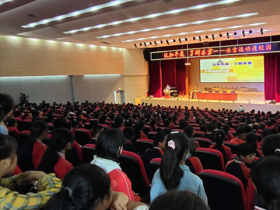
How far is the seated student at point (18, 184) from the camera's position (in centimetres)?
110

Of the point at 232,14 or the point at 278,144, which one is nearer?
the point at 278,144

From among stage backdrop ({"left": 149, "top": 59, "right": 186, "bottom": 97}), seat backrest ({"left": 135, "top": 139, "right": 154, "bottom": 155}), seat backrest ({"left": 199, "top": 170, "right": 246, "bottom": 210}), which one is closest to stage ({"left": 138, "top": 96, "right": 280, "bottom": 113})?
stage backdrop ({"left": 149, "top": 59, "right": 186, "bottom": 97})

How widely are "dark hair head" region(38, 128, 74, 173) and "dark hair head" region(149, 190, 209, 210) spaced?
165cm

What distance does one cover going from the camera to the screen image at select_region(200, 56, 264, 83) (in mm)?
16188

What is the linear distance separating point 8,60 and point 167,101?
1033 centimetres

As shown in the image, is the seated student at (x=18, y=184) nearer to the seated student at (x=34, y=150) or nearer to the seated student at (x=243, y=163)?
the seated student at (x=34, y=150)

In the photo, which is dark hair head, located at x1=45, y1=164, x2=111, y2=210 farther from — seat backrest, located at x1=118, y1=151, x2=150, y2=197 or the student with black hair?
the student with black hair

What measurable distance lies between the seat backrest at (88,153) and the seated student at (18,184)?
1.71 m

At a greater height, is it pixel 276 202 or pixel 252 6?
pixel 252 6

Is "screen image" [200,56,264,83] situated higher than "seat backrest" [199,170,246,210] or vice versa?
"screen image" [200,56,264,83]

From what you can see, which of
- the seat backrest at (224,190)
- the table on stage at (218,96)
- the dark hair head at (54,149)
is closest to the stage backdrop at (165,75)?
the table on stage at (218,96)

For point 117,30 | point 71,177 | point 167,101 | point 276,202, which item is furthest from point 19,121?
point 167,101

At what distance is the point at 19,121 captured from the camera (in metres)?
5.19

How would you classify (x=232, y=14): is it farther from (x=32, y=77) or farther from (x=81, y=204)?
(x=32, y=77)
